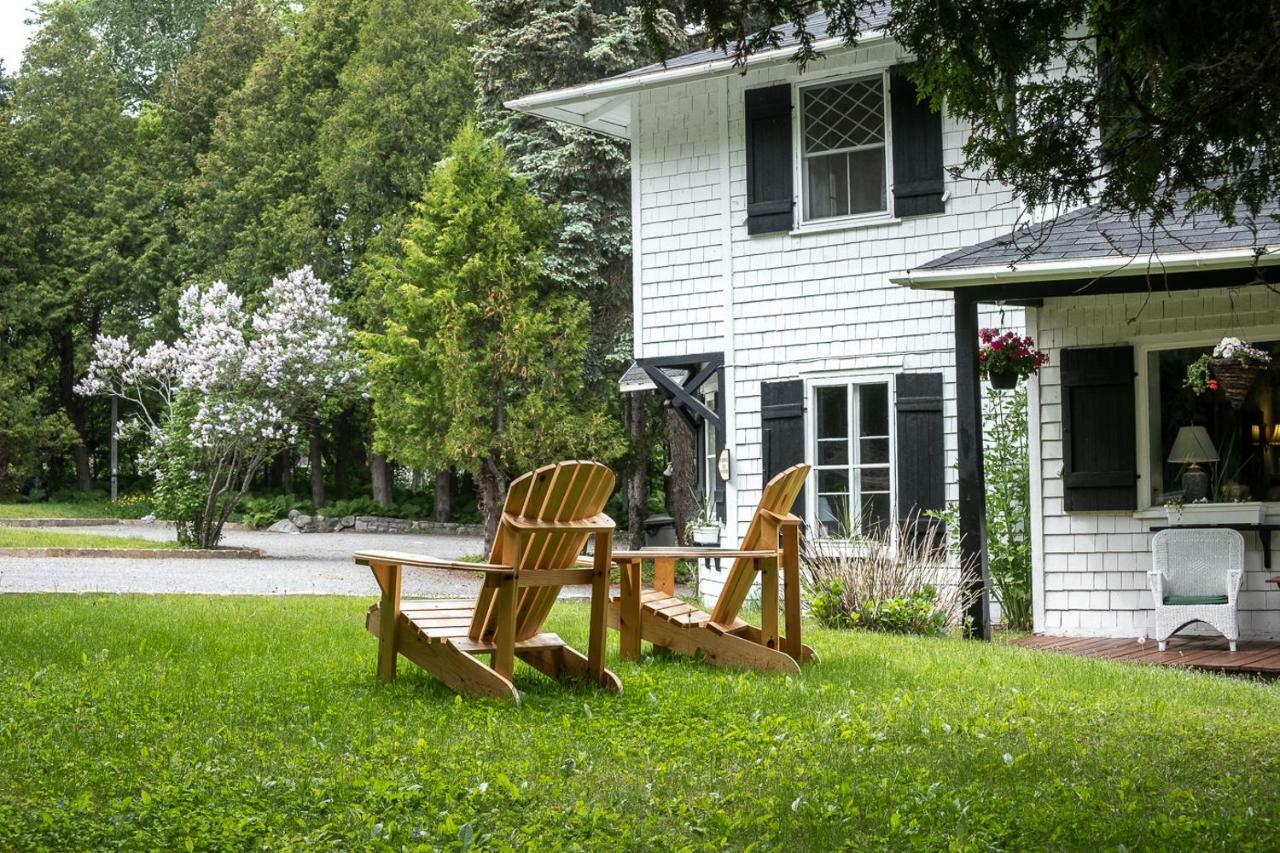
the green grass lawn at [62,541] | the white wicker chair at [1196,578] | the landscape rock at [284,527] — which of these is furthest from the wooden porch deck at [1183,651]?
the landscape rock at [284,527]

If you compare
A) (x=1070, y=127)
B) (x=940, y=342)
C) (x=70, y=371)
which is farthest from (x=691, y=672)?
(x=70, y=371)

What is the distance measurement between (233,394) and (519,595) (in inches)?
637

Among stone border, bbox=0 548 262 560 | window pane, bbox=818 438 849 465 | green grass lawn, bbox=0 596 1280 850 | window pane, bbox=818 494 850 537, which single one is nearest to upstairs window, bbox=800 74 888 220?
window pane, bbox=818 438 849 465

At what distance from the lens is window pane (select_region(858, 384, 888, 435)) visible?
13164 mm

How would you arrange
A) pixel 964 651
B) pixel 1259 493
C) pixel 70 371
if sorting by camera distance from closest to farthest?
1. pixel 964 651
2. pixel 1259 493
3. pixel 70 371

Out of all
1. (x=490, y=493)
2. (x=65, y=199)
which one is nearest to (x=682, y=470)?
(x=490, y=493)

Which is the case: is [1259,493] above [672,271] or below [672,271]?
below

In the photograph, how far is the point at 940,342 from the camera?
42.4 feet

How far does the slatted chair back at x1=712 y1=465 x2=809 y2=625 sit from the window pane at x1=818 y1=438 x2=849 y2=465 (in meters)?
5.79

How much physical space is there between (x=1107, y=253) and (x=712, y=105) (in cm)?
553

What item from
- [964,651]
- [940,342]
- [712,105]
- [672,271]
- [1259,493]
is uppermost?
[712,105]

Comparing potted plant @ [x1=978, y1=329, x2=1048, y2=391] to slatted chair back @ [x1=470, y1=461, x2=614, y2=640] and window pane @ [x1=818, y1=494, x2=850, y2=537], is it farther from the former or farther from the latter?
slatted chair back @ [x1=470, y1=461, x2=614, y2=640]

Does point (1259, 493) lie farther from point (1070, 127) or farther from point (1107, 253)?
point (1070, 127)

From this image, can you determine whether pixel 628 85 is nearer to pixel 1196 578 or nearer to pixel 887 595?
pixel 887 595
